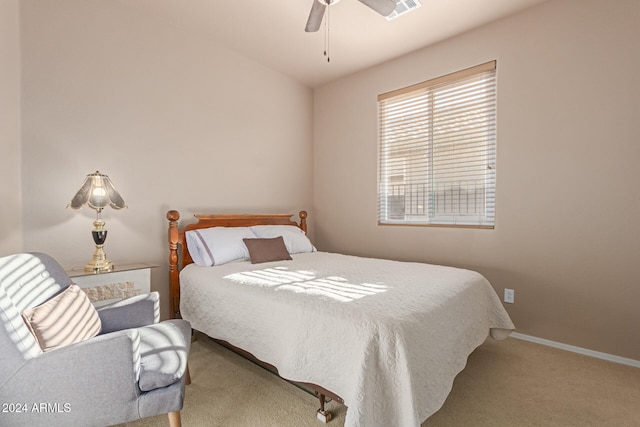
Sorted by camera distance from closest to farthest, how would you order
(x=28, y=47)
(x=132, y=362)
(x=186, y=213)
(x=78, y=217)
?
(x=132, y=362) → (x=28, y=47) → (x=78, y=217) → (x=186, y=213)

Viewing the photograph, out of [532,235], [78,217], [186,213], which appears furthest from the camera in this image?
[186,213]

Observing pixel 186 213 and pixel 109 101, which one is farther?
pixel 186 213

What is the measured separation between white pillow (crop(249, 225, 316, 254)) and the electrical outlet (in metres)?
1.88

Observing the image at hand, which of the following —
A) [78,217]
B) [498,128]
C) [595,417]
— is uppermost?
[498,128]

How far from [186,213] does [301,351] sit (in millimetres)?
1975

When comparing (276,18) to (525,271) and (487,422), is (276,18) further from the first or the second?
(487,422)

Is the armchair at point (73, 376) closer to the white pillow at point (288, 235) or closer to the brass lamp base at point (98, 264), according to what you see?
the brass lamp base at point (98, 264)

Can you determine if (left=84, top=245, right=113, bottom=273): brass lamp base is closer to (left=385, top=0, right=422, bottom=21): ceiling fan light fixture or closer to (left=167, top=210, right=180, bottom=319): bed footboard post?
(left=167, top=210, right=180, bottom=319): bed footboard post

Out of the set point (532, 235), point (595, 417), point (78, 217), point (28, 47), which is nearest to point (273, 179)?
point (78, 217)

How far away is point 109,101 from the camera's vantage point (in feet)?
8.25

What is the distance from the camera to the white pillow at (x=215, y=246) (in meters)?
2.66

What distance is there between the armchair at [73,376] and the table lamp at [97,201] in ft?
2.77

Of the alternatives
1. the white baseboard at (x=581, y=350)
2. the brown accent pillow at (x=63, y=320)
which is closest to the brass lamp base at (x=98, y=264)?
the brown accent pillow at (x=63, y=320)

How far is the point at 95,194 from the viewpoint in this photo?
7.18 ft
